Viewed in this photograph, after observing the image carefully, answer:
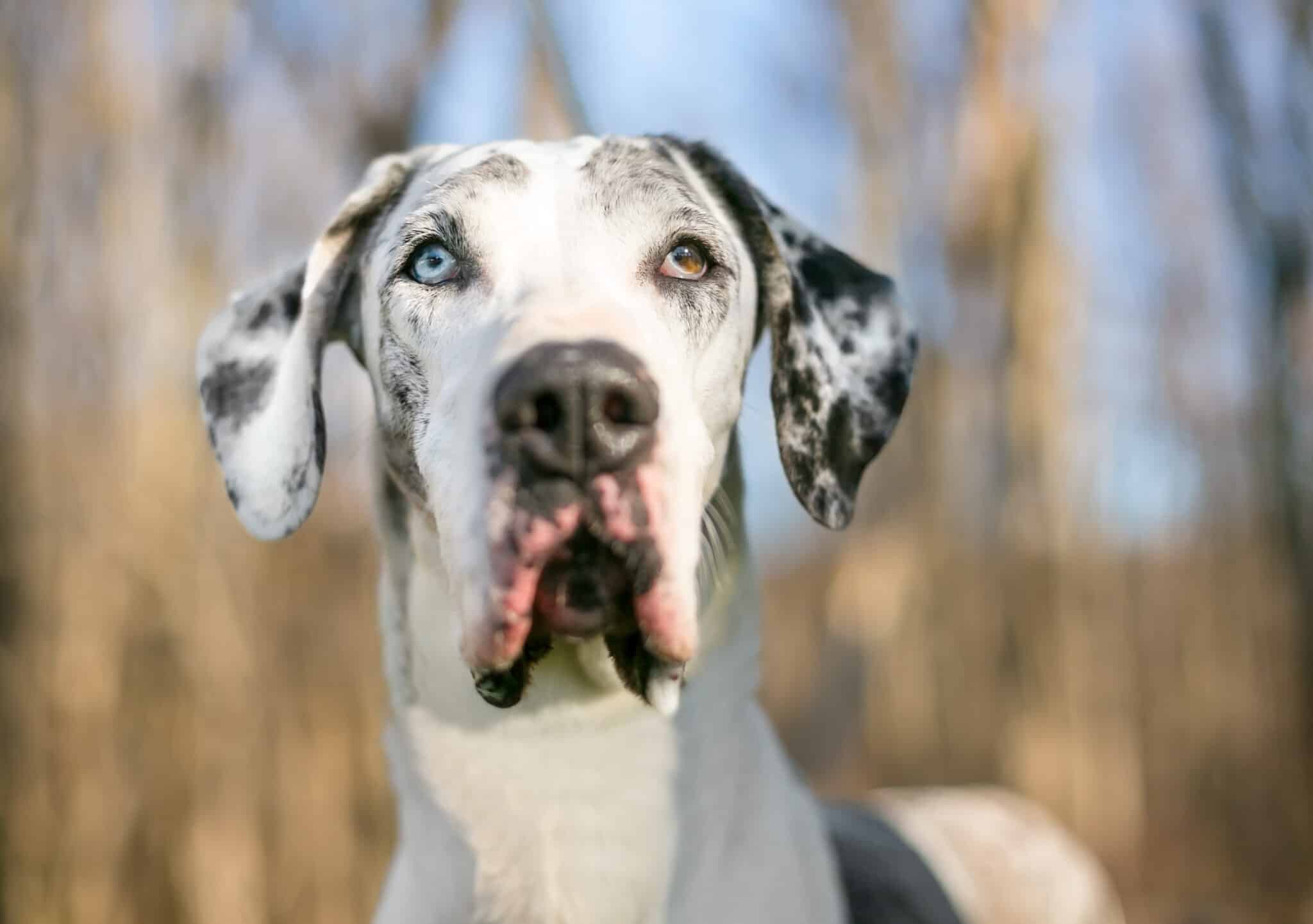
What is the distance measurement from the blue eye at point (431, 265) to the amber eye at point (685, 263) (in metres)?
0.38

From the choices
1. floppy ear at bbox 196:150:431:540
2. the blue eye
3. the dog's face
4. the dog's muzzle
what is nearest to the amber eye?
the dog's face

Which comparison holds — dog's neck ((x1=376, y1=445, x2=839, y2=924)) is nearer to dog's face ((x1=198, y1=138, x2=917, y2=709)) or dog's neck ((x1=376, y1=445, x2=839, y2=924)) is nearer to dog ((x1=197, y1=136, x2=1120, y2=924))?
dog ((x1=197, y1=136, x2=1120, y2=924))

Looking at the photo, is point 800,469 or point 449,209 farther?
point 800,469

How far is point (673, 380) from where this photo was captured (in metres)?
1.68

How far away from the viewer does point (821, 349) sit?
2260 mm

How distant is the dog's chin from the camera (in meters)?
1.53

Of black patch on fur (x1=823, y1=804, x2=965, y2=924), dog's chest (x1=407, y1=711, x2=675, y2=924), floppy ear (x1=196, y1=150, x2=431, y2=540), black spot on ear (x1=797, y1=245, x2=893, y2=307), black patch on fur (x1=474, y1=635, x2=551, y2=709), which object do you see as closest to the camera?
black patch on fur (x1=474, y1=635, x2=551, y2=709)

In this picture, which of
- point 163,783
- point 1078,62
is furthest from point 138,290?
point 1078,62

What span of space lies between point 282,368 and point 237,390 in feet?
0.37

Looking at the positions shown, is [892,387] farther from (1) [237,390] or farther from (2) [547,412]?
(1) [237,390]

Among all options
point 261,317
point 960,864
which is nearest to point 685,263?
point 261,317

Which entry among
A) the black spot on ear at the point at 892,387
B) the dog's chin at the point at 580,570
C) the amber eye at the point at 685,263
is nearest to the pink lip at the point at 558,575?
the dog's chin at the point at 580,570

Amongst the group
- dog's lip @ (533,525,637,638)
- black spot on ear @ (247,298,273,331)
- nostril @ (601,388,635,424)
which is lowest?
dog's lip @ (533,525,637,638)

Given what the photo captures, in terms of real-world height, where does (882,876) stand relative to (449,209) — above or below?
below
